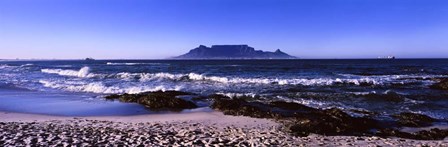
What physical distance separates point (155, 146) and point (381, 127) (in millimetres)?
6119

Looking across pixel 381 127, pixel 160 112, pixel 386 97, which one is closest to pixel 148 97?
pixel 160 112

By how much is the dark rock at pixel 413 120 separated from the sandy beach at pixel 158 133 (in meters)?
2.18

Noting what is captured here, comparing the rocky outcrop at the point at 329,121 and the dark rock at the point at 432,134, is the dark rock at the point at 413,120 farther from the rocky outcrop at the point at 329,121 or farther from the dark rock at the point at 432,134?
the dark rock at the point at 432,134

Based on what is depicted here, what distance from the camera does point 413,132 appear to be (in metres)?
8.76

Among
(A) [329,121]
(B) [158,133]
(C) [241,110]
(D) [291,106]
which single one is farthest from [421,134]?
(B) [158,133]

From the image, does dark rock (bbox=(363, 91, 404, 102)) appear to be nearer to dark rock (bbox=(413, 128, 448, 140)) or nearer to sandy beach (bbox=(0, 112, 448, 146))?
dark rock (bbox=(413, 128, 448, 140))

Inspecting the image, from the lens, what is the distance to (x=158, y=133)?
8.06 meters

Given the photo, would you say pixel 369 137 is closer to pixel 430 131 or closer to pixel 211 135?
pixel 430 131

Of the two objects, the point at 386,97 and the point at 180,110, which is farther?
Result: the point at 386,97

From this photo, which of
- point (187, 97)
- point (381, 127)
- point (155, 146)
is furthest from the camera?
point (187, 97)

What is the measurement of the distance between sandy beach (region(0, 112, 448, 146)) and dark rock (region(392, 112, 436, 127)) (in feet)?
7.14

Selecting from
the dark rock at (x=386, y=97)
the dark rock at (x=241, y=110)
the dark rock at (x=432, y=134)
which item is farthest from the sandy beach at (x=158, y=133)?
the dark rock at (x=386, y=97)

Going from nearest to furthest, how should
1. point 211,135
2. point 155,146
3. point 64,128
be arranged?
point 155,146 < point 211,135 < point 64,128

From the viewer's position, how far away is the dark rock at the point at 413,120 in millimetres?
9805
